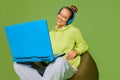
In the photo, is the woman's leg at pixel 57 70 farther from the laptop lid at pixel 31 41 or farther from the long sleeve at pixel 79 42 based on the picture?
the long sleeve at pixel 79 42

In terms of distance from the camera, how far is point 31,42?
1.79 m

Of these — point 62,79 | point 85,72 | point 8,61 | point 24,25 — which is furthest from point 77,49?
point 8,61

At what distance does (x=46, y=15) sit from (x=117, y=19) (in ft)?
2.20

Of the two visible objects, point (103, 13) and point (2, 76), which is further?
point (2, 76)

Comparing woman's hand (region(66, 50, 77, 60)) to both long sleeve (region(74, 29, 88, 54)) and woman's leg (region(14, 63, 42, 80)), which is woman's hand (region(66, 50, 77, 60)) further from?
woman's leg (region(14, 63, 42, 80))

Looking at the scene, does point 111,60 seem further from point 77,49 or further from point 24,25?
point 24,25

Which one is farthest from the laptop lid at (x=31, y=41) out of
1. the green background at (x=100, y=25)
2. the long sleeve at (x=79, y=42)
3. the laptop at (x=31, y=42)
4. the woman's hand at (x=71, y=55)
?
the green background at (x=100, y=25)

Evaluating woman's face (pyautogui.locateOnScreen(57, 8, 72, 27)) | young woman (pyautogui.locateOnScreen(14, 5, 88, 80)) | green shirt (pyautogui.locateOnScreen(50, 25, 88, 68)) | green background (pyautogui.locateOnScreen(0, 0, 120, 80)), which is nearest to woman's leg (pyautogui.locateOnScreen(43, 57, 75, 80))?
young woman (pyautogui.locateOnScreen(14, 5, 88, 80))

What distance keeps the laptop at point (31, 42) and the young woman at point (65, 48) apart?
0.08 m

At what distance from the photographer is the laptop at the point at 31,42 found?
5.66 ft

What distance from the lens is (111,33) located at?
2.35 m

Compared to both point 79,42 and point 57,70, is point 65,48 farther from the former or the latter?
Result: point 57,70

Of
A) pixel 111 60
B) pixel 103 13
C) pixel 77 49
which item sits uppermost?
pixel 103 13

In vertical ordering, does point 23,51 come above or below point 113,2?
below
